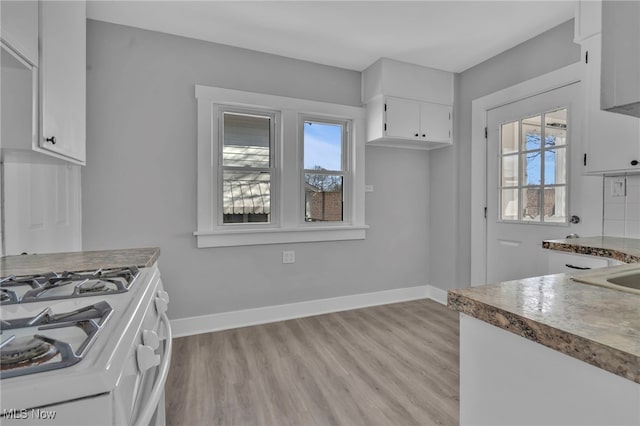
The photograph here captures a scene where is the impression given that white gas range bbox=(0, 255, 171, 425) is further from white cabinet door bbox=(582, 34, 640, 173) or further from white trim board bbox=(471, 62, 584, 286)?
white trim board bbox=(471, 62, 584, 286)

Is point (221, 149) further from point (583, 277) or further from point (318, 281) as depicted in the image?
point (583, 277)

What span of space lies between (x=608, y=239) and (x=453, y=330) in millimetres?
1325

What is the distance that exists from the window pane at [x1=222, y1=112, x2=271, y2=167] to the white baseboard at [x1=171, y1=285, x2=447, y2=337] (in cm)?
140

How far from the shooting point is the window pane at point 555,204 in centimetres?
249

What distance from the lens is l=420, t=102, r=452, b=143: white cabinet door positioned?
10.7 feet

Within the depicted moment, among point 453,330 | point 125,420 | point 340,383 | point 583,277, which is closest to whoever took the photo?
point 125,420

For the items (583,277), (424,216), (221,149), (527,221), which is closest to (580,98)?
(527,221)

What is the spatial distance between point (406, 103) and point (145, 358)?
312cm

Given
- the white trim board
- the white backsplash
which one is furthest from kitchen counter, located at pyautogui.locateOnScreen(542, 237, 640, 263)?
the white trim board

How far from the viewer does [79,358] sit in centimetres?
52

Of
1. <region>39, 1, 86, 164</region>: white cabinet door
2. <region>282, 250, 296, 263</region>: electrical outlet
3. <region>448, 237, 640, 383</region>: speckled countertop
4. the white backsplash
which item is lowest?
<region>282, 250, 296, 263</region>: electrical outlet

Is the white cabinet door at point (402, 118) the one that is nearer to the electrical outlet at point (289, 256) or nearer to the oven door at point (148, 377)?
the electrical outlet at point (289, 256)

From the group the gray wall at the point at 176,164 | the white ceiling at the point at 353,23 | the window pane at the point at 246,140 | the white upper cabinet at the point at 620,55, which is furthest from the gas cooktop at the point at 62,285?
the white ceiling at the point at 353,23

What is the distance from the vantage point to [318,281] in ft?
10.5
